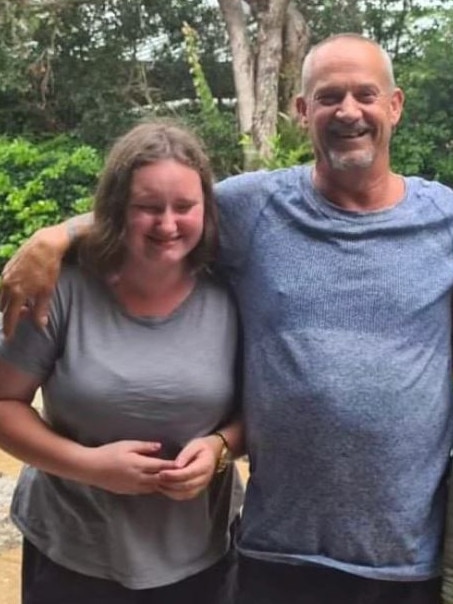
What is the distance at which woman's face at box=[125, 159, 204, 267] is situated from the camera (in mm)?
1880

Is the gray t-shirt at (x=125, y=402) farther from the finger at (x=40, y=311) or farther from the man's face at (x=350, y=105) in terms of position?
the man's face at (x=350, y=105)

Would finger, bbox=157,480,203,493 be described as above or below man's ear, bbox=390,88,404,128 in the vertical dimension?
below

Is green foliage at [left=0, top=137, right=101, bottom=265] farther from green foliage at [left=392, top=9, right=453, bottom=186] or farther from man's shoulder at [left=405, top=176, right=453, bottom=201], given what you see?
man's shoulder at [left=405, top=176, right=453, bottom=201]

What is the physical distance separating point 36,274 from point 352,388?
61 cm

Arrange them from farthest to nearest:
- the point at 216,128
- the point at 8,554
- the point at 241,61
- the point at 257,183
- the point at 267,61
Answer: the point at 241,61 < the point at 267,61 < the point at 216,128 < the point at 8,554 < the point at 257,183

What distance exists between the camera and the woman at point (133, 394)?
1890 millimetres

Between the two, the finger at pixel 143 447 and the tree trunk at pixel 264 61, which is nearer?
the finger at pixel 143 447

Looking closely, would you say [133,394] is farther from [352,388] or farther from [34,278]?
[352,388]

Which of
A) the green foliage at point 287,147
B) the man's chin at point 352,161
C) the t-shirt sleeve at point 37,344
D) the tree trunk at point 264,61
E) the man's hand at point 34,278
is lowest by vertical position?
the green foliage at point 287,147

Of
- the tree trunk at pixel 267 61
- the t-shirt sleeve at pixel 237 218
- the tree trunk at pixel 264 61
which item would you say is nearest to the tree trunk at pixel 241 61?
the tree trunk at pixel 264 61

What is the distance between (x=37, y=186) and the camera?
37.7 feet

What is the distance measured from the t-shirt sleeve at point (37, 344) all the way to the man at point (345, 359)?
59 mm

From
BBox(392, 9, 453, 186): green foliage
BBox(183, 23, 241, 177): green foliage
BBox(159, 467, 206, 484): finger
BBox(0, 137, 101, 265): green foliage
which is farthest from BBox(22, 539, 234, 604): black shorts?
BBox(183, 23, 241, 177): green foliage

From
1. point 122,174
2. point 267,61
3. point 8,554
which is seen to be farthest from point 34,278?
point 267,61
